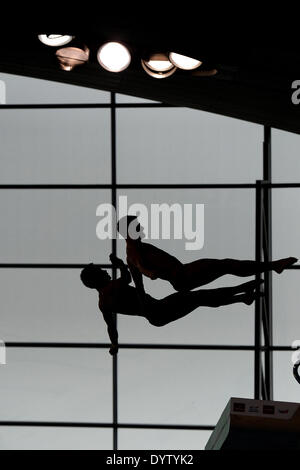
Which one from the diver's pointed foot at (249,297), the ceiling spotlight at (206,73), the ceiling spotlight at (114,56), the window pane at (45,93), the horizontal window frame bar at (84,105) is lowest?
the diver's pointed foot at (249,297)

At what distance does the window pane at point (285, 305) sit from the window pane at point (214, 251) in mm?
393

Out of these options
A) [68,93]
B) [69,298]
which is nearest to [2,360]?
[69,298]

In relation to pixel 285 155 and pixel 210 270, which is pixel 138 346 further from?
pixel 210 270

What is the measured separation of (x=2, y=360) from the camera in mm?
10375

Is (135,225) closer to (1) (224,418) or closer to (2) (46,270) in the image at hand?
(1) (224,418)

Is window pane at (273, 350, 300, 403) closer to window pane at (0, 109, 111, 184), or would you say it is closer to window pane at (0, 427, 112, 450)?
window pane at (0, 427, 112, 450)

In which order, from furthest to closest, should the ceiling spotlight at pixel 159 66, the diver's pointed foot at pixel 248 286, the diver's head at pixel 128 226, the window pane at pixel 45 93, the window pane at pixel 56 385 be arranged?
1. the window pane at pixel 56 385
2. the window pane at pixel 45 93
3. the ceiling spotlight at pixel 159 66
4. the diver's pointed foot at pixel 248 286
5. the diver's head at pixel 128 226

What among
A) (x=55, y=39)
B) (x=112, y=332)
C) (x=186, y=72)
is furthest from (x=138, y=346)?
(x=55, y=39)

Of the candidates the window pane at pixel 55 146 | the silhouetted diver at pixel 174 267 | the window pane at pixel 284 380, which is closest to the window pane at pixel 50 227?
the window pane at pixel 55 146

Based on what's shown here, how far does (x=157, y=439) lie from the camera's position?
397 inches

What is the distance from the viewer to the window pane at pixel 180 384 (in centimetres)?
1006

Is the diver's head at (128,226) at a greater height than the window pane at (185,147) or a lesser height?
lesser

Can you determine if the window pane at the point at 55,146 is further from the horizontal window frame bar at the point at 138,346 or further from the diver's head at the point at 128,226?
the diver's head at the point at 128,226
